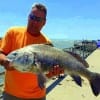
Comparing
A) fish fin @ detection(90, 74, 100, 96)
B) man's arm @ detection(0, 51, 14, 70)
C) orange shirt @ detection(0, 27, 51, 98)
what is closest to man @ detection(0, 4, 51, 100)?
orange shirt @ detection(0, 27, 51, 98)

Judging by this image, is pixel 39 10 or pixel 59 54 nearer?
pixel 59 54

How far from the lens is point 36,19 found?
5.89 m

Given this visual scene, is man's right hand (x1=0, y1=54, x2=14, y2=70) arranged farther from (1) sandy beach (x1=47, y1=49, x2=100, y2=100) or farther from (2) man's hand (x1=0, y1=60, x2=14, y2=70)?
(1) sandy beach (x1=47, y1=49, x2=100, y2=100)

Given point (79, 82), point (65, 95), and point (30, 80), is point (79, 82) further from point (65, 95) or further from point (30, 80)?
point (65, 95)

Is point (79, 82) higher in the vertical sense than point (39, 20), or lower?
lower

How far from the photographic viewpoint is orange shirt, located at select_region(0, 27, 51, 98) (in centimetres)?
576

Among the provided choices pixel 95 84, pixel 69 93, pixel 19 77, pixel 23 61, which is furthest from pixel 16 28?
pixel 69 93

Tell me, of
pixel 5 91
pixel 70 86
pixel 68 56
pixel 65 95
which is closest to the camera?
pixel 68 56

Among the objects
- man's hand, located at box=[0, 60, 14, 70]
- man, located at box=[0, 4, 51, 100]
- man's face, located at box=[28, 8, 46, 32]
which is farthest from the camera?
man's face, located at box=[28, 8, 46, 32]

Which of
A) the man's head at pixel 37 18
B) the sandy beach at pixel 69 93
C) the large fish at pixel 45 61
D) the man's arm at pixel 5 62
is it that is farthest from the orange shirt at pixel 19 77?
the sandy beach at pixel 69 93

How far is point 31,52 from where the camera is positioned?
523 cm

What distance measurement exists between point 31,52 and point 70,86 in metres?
8.13

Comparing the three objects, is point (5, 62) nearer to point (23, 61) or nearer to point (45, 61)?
point (23, 61)

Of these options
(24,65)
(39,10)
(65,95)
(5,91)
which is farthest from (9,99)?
(65,95)
